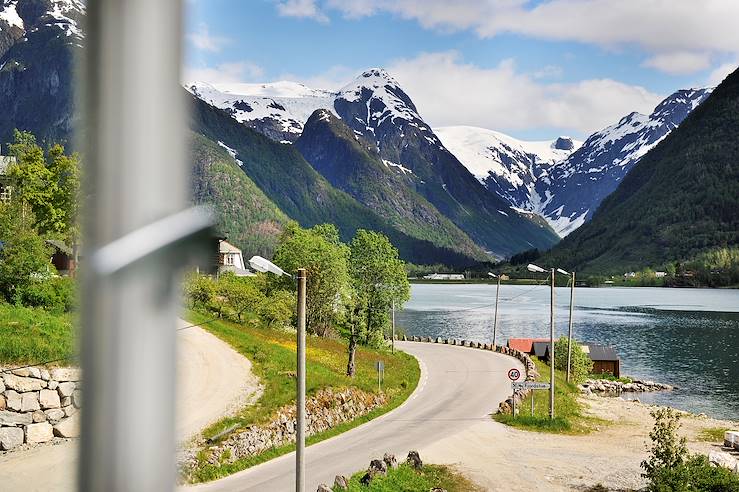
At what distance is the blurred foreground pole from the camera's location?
0.67m

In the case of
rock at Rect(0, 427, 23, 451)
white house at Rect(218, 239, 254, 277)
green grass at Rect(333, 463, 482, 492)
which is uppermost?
white house at Rect(218, 239, 254, 277)

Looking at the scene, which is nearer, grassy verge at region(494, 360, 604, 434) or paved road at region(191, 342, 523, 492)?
paved road at region(191, 342, 523, 492)

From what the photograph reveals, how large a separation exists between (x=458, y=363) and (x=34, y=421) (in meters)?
37.1

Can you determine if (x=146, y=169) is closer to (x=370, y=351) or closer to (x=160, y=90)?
(x=160, y=90)

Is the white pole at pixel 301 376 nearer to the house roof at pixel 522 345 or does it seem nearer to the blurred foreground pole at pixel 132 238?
the blurred foreground pole at pixel 132 238

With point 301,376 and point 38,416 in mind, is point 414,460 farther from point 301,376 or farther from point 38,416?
point 38,416

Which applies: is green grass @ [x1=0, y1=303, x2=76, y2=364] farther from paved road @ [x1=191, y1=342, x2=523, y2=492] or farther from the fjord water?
the fjord water

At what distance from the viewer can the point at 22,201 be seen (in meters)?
31.7

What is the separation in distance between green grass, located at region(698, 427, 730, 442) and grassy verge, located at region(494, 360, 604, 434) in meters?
Answer: 4.51

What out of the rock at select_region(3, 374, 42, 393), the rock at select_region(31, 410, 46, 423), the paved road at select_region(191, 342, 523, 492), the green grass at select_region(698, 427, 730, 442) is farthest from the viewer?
the green grass at select_region(698, 427, 730, 442)

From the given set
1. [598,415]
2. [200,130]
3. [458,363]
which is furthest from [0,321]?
[458,363]

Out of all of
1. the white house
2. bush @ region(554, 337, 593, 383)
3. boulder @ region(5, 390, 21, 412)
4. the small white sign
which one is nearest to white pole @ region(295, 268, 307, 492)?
boulder @ region(5, 390, 21, 412)

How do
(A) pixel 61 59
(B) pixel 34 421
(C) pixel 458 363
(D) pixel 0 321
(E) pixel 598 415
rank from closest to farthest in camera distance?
(A) pixel 61 59, (B) pixel 34 421, (D) pixel 0 321, (E) pixel 598 415, (C) pixel 458 363

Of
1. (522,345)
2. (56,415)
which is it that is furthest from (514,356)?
(56,415)
